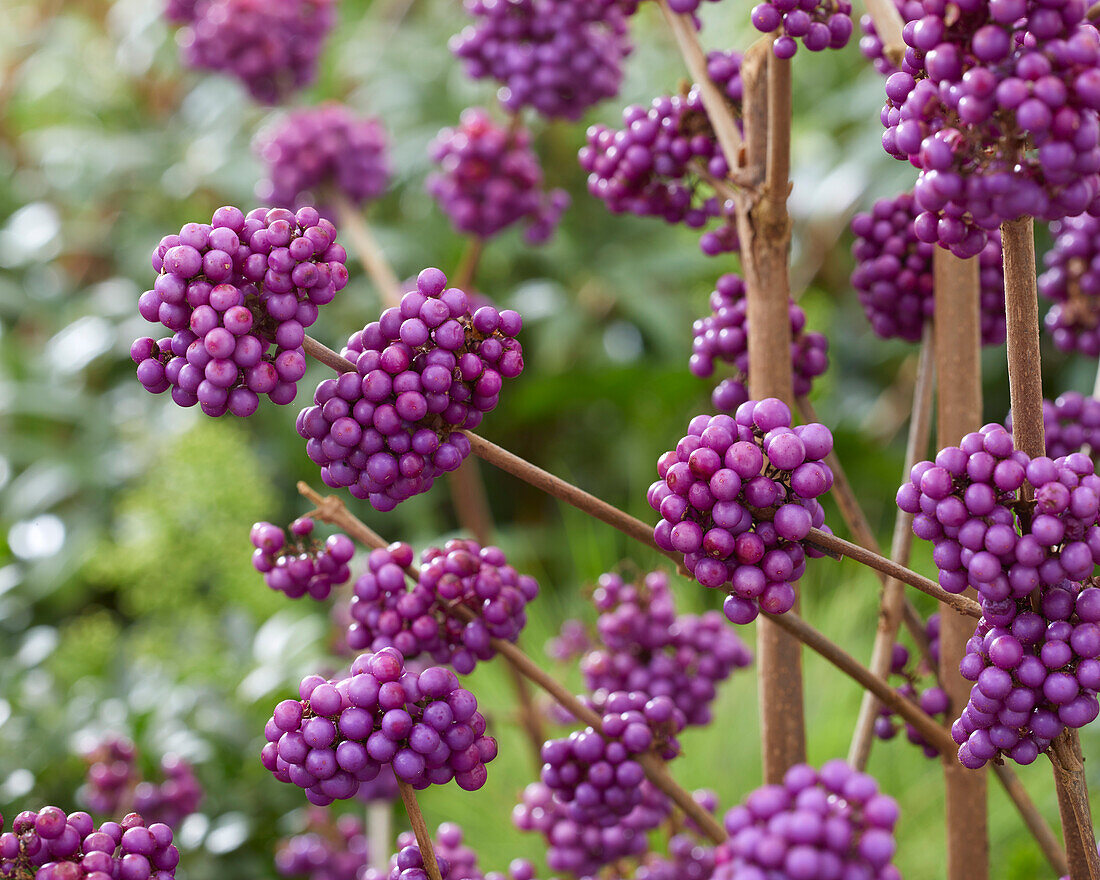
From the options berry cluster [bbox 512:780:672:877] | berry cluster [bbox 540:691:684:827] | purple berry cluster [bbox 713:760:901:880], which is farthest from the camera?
berry cluster [bbox 512:780:672:877]

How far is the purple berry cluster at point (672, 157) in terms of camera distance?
0.59 metres

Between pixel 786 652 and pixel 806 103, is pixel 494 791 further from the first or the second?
pixel 806 103

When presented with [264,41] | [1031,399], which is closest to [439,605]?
[1031,399]

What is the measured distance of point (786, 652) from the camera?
55cm

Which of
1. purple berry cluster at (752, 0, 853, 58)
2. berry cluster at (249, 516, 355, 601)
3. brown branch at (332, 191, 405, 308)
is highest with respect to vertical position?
purple berry cluster at (752, 0, 853, 58)

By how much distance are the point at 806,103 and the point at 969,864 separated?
2499 millimetres

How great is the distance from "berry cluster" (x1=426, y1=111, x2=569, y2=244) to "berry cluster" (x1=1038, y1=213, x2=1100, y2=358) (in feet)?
1.80

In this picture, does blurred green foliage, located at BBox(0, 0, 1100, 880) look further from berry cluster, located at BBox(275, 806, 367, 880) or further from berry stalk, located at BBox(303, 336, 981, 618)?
berry stalk, located at BBox(303, 336, 981, 618)

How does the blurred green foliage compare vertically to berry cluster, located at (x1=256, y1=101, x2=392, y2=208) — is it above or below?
below

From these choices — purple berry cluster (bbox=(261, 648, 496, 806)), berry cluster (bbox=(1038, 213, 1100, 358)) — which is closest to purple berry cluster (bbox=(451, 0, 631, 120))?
berry cluster (bbox=(1038, 213, 1100, 358))

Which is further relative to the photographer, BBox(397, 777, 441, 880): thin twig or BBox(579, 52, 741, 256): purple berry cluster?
BBox(579, 52, 741, 256): purple berry cluster

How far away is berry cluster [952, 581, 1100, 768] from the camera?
14.6 inches

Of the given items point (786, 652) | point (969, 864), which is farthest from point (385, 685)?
point (969, 864)

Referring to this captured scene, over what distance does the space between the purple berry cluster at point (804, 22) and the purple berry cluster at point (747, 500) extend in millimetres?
189
